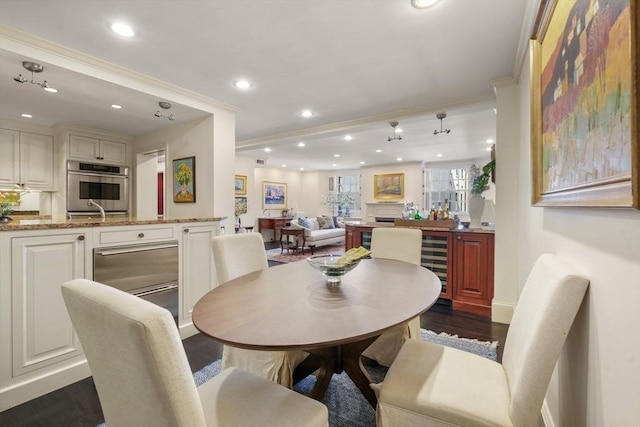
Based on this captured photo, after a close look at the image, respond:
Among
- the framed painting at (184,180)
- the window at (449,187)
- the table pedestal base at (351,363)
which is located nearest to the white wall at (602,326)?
the table pedestal base at (351,363)

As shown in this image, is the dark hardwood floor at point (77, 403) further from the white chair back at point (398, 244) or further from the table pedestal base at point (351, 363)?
the table pedestal base at point (351, 363)

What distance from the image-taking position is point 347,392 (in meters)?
1.82

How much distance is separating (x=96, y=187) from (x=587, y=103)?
17.3ft

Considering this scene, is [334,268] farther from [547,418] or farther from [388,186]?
[388,186]

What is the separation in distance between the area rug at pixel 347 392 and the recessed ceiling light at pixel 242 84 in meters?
2.44

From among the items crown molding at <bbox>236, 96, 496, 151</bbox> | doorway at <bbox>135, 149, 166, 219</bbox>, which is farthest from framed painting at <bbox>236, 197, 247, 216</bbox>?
doorway at <bbox>135, 149, 166, 219</bbox>

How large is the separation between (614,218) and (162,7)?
2300mm

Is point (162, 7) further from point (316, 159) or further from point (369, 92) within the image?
point (316, 159)

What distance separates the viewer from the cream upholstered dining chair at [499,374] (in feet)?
2.89

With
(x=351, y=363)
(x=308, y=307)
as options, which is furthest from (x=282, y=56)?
(x=351, y=363)

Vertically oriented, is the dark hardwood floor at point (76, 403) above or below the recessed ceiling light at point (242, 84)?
below

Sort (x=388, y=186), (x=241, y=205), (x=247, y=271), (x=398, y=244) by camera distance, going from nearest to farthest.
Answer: (x=247, y=271)
(x=398, y=244)
(x=241, y=205)
(x=388, y=186)

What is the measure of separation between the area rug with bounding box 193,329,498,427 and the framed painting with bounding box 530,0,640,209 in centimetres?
144

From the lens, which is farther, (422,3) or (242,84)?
(242,84)
